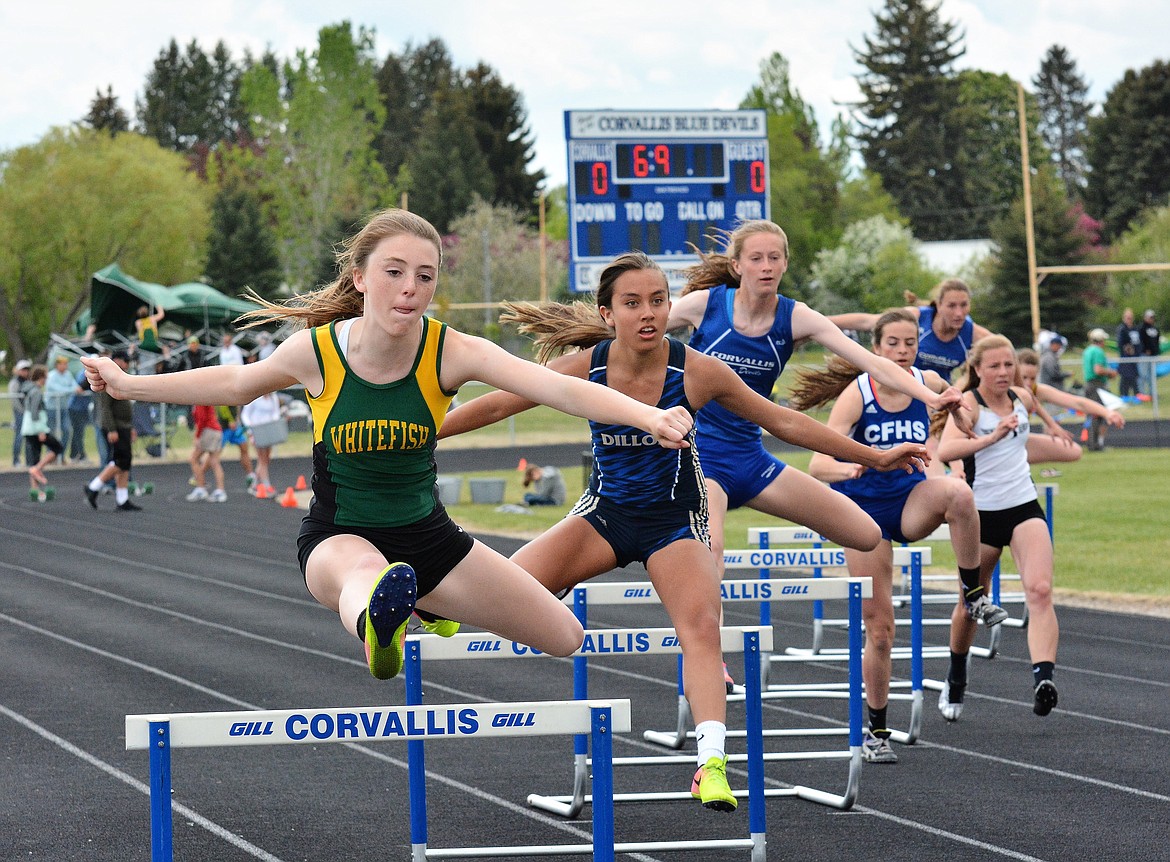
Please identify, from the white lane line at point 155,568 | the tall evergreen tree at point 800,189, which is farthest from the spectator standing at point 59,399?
the tall evergreen tree at point 800,189

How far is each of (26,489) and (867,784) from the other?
1830 centimetres

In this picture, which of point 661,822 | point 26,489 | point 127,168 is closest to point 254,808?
point 661,822

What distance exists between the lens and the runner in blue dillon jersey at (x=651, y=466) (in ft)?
16.2

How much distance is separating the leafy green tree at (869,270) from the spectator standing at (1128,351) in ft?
76.7

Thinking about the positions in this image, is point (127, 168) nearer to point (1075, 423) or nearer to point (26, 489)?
point (26, 489)

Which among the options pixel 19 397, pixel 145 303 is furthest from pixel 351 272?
pixel 145 303

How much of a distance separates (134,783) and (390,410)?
296 cm

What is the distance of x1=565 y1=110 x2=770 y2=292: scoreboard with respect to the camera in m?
18.2

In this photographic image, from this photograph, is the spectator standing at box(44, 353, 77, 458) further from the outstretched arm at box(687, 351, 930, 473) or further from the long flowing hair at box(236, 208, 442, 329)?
the outstretched arm at box(687, 351, 930, 473)

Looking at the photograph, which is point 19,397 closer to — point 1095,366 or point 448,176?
point 1095,366

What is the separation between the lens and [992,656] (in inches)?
371

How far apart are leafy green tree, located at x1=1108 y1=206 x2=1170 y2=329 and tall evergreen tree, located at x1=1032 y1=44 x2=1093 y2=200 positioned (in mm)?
32498

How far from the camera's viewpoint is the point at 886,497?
6812mm

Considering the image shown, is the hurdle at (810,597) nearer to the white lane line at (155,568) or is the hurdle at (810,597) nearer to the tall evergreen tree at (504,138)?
the white lane line at (155,568)
